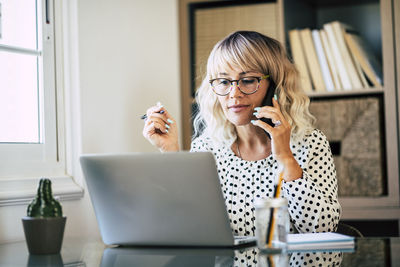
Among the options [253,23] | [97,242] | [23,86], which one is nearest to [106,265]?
[97,242]

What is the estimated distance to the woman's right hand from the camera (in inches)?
65.3

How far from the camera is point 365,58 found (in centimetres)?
225

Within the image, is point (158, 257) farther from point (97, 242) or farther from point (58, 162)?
point (58, 162)

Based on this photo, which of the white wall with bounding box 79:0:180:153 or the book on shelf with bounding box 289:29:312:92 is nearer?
the white wall with bounding box 79:0:180:153

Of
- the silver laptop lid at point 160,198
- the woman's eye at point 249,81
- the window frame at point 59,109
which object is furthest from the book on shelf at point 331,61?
the silver laptop lid at point 160,198

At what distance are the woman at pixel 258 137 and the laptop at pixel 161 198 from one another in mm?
332

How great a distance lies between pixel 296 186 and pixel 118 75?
3.08 ft

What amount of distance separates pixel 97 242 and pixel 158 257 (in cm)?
32

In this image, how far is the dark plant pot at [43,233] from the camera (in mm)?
1104

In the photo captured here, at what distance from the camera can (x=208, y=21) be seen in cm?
238

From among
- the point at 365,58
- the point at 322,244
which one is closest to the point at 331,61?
the point at 365,58

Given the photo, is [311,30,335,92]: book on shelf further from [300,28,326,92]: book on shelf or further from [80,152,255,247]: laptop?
[80,152,255,247]: laptop

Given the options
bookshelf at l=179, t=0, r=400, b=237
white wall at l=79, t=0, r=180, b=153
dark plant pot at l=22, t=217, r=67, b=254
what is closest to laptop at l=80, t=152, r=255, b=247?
dark plant pot at l=22, t=217, r=67, b=254

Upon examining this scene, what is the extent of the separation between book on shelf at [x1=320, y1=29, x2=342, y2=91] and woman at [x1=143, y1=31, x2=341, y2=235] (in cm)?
57
